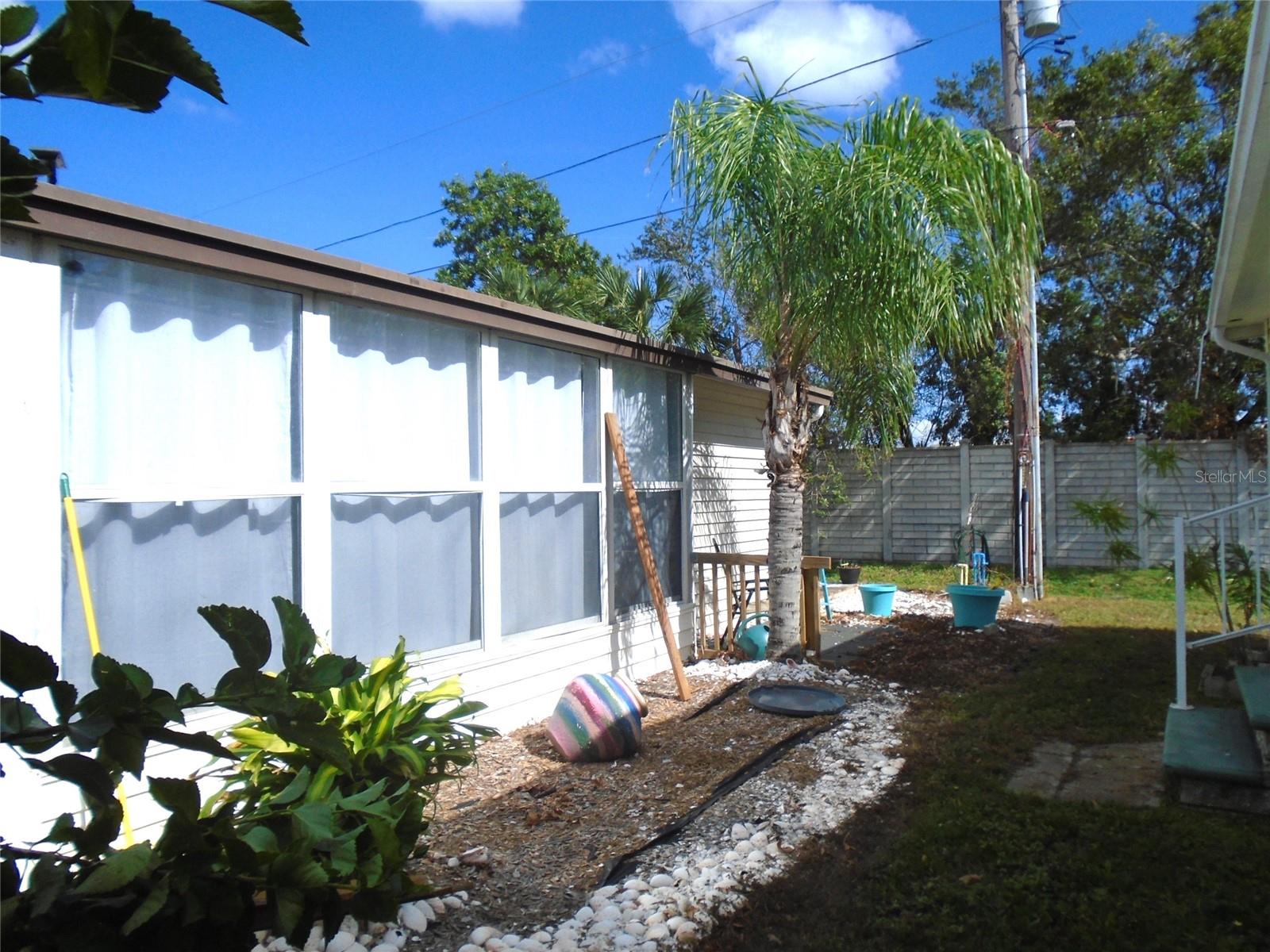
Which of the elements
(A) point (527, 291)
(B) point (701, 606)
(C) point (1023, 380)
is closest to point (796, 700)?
(B) point (701, 606)

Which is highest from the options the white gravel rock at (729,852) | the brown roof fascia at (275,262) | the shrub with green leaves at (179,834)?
the brown roof fascia at (275,262)

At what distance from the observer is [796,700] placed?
5758mm

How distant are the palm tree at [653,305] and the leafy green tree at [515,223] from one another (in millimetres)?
10296

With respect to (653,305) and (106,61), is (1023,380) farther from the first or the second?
(106,61)

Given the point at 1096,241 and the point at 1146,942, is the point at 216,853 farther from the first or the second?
the point at 1096,241

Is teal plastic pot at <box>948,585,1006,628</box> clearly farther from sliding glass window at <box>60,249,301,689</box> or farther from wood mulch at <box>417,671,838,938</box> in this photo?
sliding glass window at <box>60,249,301,689</box>

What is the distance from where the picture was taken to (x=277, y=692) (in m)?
0.93

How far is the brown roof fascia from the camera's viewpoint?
3.19 metres

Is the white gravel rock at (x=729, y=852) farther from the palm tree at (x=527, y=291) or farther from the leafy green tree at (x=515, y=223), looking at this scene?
the leafy green tree at (x=515, y=223)

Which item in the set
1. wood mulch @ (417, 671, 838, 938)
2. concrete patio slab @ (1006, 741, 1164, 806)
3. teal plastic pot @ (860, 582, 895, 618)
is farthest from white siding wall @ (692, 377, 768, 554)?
concrete patio slab @ (1006, 741, 1164, 806)

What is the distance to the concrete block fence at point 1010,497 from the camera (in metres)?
11.9

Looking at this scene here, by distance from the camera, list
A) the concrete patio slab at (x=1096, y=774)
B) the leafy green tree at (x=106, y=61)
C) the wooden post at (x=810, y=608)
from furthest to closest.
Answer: the wooden post at (x=810, y=608), the concrete patio slab at (x=1096, y=774), the leafy green tree at (x=106, y=61)

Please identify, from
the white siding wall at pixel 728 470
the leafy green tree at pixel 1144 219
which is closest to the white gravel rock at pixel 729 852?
the white siding wall at pixel 728 470

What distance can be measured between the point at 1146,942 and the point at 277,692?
115 inches
